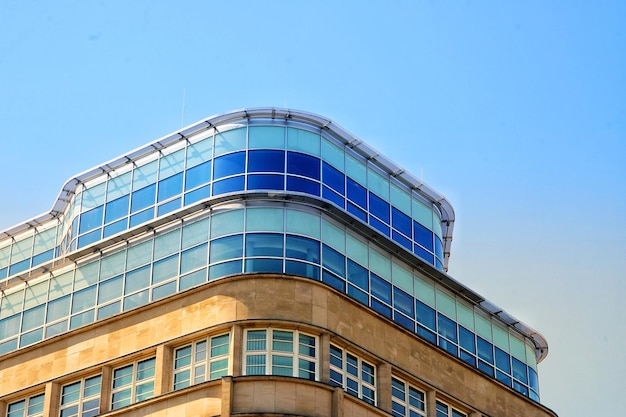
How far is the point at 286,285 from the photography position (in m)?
49.2

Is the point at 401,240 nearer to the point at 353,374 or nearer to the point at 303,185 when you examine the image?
the point at 303,185

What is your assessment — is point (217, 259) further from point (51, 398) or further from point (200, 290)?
point (51, 398)

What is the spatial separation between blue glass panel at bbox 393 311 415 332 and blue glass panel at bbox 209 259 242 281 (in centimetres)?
658

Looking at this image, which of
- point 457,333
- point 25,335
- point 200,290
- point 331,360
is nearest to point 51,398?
point 25,335

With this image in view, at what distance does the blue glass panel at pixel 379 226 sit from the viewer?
2148 inches

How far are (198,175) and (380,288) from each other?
25.3 feet

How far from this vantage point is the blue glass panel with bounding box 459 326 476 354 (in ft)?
184

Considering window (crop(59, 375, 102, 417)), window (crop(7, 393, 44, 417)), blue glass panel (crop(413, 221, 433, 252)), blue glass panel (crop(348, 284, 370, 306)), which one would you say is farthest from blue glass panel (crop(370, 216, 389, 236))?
window (crop(7, 393, 44, 417))

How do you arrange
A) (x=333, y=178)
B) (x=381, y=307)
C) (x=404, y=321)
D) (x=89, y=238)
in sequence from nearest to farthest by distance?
(x=381, y=307) → (x=333, y=178) → (x=404, y=321) → (x=89, y=238)

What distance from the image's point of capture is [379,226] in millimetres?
54875

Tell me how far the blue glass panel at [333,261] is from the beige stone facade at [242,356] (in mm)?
1180

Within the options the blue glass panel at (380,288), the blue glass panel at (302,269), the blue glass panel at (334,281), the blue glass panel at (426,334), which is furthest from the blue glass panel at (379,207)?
the blue glass panel at (302,269)

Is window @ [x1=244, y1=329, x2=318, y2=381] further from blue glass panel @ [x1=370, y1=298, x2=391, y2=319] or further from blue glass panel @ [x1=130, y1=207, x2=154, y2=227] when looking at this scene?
blue glass panel @ [x1=130, y1=207, x2=154, y2=227]

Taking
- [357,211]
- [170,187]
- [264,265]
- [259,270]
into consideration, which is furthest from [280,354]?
[170,187]
